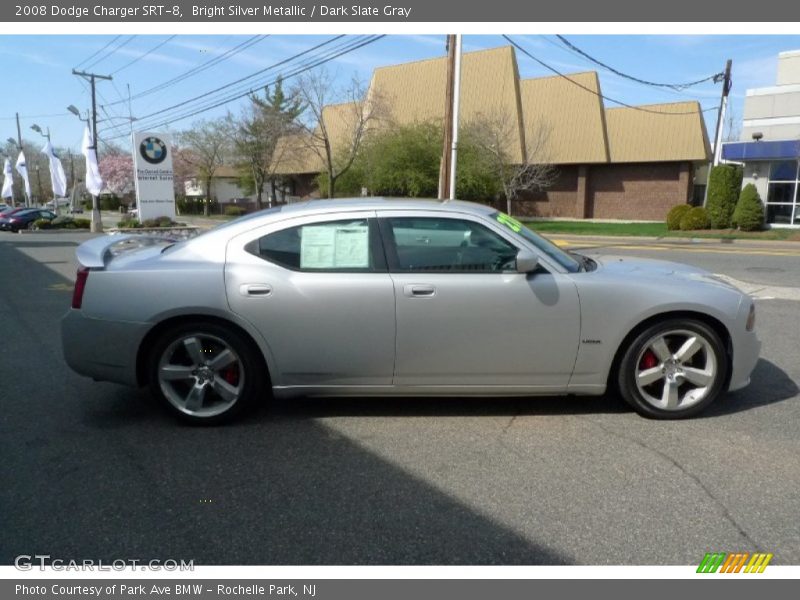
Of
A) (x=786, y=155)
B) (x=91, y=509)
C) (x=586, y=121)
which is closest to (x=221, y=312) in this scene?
(x=91, y=509)

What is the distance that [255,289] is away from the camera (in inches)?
152

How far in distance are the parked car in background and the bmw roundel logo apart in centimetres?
1267

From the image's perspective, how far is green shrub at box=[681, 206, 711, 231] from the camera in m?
24.6

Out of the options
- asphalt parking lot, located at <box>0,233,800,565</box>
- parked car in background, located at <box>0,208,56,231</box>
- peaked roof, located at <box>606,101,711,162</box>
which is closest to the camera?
asphalt parking lot, located at <box>0,233,800,565</box>

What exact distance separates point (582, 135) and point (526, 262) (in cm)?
3724

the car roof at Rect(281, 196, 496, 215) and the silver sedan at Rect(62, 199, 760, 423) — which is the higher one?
the car roof at Rect(281, 196, 496, 215)

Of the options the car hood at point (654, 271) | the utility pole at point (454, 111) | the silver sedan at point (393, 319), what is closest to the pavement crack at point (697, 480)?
the silver sedan at point (393, 319)

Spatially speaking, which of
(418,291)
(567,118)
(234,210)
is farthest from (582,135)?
(418,291)

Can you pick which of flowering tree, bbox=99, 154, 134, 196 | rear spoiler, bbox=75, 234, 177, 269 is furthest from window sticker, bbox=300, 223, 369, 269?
flowering tree, bbox=99, 154, 134, 196

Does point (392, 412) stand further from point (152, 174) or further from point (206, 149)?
point (206, 149)

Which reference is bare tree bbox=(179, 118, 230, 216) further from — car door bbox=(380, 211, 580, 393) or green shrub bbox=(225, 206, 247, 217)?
car door bbox=(380, 211, 580, 393)

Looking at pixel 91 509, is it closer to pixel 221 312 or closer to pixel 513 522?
pixel 221 312

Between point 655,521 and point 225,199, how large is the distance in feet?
268

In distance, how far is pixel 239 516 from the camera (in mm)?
2949
